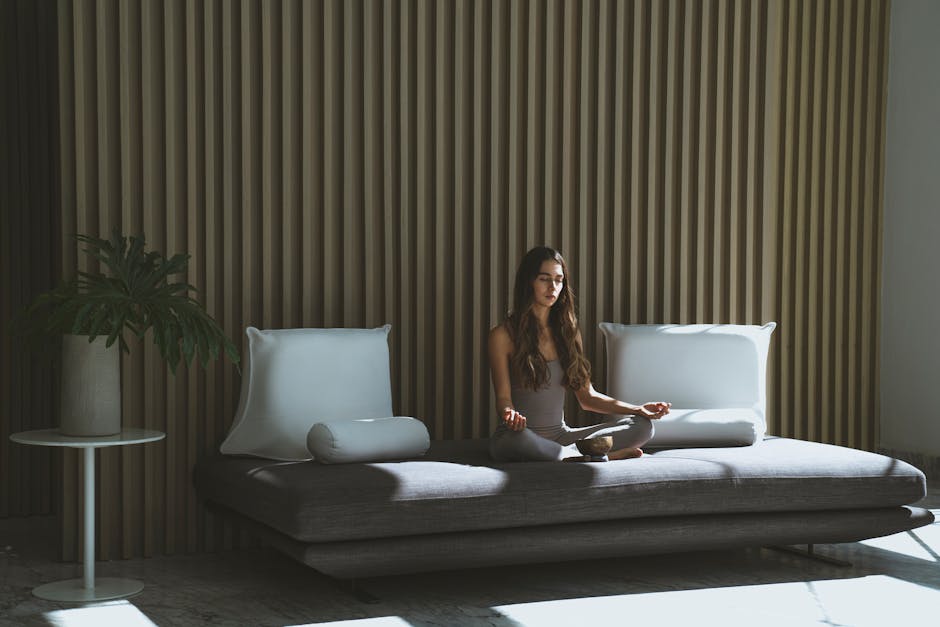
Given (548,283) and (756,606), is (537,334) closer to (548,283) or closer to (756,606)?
(548,283)

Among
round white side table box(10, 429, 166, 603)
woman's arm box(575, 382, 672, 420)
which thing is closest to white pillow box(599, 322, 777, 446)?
woman's arm box(575, 382, 672, 420)

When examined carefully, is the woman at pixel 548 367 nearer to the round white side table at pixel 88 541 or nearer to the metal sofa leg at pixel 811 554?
the metal sofa leg at pixel 811 554

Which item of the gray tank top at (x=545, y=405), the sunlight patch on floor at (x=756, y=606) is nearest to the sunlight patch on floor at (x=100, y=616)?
the sunlight patch on floor at (x=756, y=606)

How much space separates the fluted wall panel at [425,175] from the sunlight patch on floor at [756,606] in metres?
1.38

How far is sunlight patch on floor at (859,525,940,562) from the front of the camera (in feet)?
15.0

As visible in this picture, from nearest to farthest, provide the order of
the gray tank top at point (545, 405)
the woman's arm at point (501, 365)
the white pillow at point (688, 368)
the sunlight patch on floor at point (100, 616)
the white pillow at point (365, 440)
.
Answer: the sunlight patch on floor at point (100, 616)
the white pillow at point (365, 440)
the woman's arm at point (501, 365)
the gray tank top at point (545, 405)
the white pillow at point (688, 368)

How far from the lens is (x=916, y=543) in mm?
4758

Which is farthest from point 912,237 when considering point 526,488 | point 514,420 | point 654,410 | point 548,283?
point 526,488

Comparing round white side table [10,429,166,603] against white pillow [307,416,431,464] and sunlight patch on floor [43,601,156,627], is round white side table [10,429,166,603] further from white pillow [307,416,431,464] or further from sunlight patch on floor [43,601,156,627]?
white pillow [307,416,431,464]

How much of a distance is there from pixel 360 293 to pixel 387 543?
4.57 ft

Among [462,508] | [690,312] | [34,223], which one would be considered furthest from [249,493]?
[690,312]

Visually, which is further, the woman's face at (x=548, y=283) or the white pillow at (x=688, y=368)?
the white pillow at (x=688, y=368)

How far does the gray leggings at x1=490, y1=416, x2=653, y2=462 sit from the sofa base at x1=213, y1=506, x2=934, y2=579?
33 cm

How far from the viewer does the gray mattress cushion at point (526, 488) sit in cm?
364
